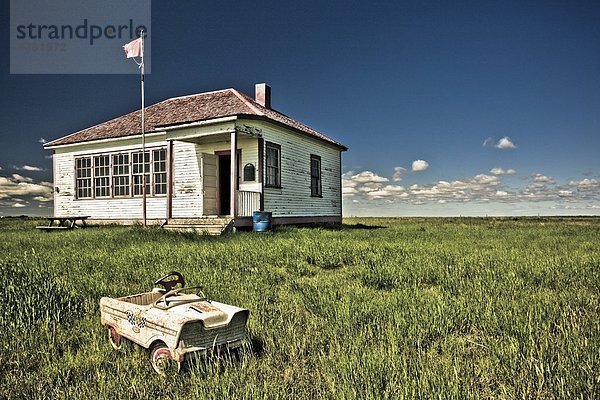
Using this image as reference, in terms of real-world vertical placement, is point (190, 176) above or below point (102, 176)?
below

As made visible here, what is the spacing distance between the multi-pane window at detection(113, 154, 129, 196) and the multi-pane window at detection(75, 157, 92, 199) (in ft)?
5.81

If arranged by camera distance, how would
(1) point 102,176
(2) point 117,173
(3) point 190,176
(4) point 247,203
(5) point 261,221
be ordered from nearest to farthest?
(5) point 261,221 < (4) point 247,203 < (3) point 190,176 < (2) point 117,173 < (1) point 102,176

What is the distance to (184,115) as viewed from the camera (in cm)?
1905

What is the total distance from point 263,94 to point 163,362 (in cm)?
1951

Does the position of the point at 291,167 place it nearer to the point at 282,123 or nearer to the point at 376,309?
the point at 282,123

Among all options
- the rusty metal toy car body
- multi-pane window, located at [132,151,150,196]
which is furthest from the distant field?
multi-pane window, located at [132,151,150,196]

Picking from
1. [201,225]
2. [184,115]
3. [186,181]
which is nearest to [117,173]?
[186,181]

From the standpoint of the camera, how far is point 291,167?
754 inches

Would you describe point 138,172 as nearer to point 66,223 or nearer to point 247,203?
point 66,223

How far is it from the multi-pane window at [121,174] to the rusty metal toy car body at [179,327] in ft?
59.6

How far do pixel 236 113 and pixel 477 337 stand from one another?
1324 cm

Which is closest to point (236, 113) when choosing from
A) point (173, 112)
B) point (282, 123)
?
point (282, 123)

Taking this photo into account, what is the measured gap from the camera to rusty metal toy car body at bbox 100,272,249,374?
2980 millimetres

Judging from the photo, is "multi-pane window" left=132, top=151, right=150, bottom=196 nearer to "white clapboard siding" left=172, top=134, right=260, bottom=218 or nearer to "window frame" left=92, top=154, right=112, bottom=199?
"window frame" left=92, top=154, right=112, bottom=199
